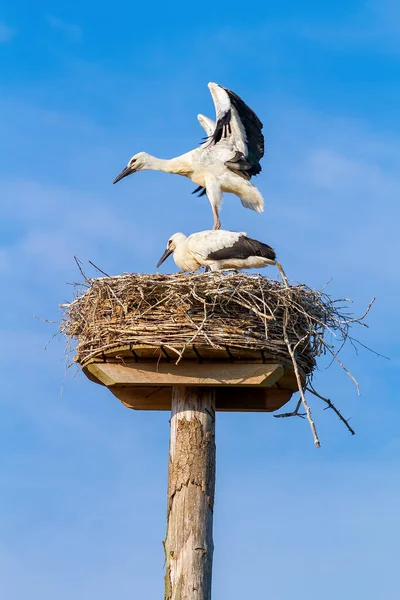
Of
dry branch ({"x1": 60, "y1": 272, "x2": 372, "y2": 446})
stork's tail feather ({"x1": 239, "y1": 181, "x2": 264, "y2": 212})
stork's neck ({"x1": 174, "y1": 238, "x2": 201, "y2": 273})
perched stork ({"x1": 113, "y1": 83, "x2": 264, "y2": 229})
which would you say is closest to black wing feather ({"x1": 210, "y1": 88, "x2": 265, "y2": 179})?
perched stork ({"x1": 113, "y1": 83, "x2": 264, "y2": 229})

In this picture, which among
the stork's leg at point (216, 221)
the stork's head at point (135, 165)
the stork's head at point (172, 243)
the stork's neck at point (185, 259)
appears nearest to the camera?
the stork's neck at point (185, 259)

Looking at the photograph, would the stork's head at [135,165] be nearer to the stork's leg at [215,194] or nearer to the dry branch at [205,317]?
the stork's leg at [215,194]

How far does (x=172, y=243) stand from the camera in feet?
25.0

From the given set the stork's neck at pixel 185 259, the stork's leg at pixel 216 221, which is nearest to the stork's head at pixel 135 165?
the stork's leg at pixel 216 221

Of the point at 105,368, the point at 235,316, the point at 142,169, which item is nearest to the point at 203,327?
the point at 235,316

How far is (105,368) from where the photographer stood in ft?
18.6

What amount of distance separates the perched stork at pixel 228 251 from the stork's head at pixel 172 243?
242mm

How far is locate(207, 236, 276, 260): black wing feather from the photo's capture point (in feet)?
23.0

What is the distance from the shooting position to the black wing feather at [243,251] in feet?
23.0

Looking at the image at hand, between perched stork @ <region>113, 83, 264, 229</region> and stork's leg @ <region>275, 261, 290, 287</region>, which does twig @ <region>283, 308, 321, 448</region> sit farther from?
perched stork @ <region>113, 83, 264, 229</region>

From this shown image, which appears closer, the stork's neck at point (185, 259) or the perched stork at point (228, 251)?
the perched stork at point (228, 251)

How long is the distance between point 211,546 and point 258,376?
0.96m

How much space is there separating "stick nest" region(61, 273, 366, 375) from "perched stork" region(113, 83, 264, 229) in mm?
2430

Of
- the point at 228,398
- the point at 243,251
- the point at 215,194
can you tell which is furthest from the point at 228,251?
the point at 228,398
